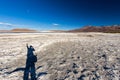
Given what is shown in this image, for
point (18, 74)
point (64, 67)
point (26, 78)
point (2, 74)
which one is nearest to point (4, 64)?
point (2, 74)

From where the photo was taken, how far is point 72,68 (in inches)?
321

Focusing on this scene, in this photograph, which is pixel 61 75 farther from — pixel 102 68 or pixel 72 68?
pixel 102 68

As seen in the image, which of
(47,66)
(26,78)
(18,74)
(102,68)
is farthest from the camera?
(47,66)

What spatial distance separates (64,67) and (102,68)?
2.69 metres

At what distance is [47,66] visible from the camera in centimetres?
862

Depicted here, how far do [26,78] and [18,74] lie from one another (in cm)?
94

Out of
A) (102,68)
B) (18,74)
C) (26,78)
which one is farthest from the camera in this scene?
(102,68)

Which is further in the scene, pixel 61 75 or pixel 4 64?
pixel 4 64

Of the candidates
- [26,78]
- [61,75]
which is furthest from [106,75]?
[26,78]

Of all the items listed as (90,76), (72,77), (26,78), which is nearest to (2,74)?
(26,78)

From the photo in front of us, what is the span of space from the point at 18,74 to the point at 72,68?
12.1 ft

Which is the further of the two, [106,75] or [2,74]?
[2,74]

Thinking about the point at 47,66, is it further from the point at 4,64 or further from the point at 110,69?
the point at 110,69

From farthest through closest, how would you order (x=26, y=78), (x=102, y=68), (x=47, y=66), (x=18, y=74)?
(x=47, y=66) → (x=102, y=68) → (x=18, y=74) → (x=26, y=78)
